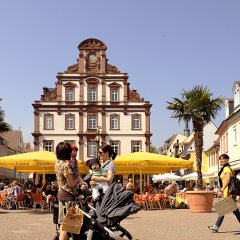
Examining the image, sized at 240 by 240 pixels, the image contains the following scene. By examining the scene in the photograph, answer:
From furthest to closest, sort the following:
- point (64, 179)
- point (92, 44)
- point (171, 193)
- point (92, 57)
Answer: point (92, 44)
point (92, 57)
point (171, 193)
point (64, 179)

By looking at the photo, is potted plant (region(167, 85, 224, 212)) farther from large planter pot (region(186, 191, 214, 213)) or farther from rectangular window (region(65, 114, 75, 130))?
rectangular window (region(65, 114, 75, 130))

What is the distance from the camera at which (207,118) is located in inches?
1042

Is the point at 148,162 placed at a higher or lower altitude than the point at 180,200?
higher

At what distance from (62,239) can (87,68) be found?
52783mm

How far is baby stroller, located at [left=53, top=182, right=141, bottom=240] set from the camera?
279 inches

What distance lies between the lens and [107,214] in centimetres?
725

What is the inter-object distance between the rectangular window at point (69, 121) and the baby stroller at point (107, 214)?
51.7 metres

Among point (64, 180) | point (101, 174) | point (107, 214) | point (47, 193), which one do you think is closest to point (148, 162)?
point (47, 193)

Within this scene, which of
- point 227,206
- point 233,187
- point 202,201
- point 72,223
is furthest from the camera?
point 202,201

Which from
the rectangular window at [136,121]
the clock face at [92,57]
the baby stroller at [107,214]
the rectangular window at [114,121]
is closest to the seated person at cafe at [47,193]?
the baby stroller at [107,214]

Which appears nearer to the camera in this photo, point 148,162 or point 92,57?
point 148,162

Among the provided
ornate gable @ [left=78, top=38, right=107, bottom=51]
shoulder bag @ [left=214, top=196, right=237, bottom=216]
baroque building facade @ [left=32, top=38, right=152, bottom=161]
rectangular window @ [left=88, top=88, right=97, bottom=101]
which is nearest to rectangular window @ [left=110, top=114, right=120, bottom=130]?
baroque building facade @ [left=32, top=38, right=152, bottom=161]

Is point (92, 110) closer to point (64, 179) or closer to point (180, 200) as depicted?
point (180, 200)

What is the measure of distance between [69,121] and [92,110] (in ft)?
9.48
